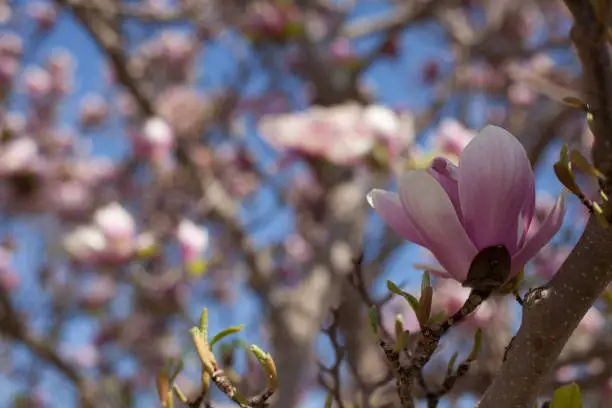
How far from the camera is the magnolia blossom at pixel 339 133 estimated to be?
168 centimetres

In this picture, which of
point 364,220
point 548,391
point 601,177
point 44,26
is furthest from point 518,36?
point 601,177

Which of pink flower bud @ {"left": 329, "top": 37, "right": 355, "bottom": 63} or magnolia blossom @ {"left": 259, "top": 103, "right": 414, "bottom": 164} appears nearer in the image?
magnolia blossom @ {"left": 259, "top": 103, "right": 414, "bottom": 164}

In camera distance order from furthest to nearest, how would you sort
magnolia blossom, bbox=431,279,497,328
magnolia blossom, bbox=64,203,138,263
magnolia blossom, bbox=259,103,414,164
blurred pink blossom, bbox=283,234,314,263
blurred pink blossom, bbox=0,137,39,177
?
blurred pink blossom, bbox=283,234,314,263 < blurred pink blossom, bbox=0,137,39,177 < magnolia blossom, bbox=64,203,138,263 < magnolia blossom, bbox=259,103,414,164 < magnolia blossom, bbox=431,279,497,328

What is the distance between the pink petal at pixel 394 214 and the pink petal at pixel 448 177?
0.13ft

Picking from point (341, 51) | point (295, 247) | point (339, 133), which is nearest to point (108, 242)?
point (339, 133)

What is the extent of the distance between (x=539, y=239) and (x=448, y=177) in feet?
0.29

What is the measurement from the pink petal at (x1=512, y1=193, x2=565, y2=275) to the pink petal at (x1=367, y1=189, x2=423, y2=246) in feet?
0.26

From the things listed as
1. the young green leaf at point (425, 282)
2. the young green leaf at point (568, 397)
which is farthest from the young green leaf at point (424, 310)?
the young green leaf at point (568, 397)

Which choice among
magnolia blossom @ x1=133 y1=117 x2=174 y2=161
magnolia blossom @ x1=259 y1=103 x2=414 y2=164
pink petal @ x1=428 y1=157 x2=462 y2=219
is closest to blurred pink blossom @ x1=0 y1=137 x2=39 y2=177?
magnolia blossom @ x1=133 y1=117 x2=174 y2=161

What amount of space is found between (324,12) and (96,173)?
1724 millimetres

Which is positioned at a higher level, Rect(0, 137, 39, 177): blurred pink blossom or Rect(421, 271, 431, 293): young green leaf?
Rect(0, 137, 39, 177): blurred pink blossom

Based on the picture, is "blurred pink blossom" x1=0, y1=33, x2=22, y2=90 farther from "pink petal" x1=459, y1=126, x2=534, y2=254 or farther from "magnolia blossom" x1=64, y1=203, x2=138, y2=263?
"pink petal" x1=459, y1=126, x2=534, y2=254

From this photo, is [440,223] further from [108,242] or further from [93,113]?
[93,113]

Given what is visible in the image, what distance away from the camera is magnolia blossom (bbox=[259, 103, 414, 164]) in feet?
5.51
